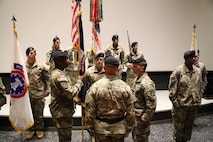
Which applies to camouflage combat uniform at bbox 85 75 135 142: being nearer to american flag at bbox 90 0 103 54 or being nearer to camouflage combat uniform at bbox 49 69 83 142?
camouflage combat uniform at bbox 49 69 83 142

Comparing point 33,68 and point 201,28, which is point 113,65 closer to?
point 33,68

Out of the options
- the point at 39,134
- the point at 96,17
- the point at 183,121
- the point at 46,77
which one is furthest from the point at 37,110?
the point at 183,121

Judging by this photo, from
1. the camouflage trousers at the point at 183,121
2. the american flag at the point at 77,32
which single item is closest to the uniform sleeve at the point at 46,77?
the american flag at the point at 77,32

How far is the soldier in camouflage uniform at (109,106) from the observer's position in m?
2.60

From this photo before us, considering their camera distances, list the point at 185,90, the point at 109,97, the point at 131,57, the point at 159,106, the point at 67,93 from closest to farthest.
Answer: the point at 109,97
the point at 67,93
the point at 185,90
the point at 159,106
the point at 131,57

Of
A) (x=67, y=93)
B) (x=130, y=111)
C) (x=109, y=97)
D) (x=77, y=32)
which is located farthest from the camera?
(x=77, y=32)

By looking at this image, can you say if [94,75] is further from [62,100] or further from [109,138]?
[109,138]

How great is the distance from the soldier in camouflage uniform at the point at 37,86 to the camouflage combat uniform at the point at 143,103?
189 centimetres

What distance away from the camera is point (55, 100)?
10.4 ft

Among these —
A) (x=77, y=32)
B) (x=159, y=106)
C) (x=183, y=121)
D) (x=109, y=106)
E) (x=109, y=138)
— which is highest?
(x=77, y=32)

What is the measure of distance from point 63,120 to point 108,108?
909 millimetres

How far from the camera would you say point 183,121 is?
3.73 m

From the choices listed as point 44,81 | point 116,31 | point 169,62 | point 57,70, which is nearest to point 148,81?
point 57,70

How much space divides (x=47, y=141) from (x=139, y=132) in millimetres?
1761
